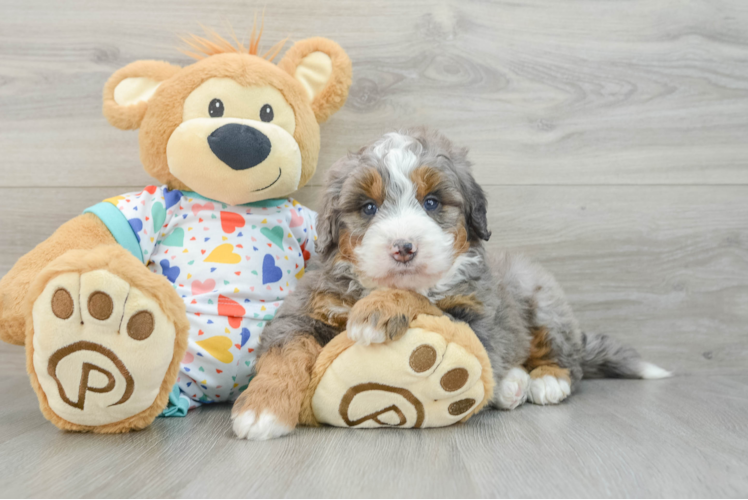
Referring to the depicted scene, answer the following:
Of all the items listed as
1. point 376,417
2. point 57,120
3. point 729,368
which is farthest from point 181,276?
point 729,368

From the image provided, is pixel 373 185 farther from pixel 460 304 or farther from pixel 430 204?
pixel 460 304

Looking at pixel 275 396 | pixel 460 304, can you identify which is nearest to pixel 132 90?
pixel 275 396

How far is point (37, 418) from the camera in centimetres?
175

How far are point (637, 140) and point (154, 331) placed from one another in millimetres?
2143

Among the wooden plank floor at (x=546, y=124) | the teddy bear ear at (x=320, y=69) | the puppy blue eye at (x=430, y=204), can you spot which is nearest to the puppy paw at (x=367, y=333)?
the puppy blue eye at (x=430, y=204)

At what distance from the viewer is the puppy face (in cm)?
151

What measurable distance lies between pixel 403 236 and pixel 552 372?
2.91ft

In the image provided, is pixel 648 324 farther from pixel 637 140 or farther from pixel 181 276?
pixel 181 276

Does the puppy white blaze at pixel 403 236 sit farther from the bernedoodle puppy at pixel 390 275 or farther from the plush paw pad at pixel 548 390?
the plush paw pad at pixel 548 390

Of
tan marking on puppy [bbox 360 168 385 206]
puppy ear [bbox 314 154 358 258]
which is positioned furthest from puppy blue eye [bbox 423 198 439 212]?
puppy ear [bbox 314 154 358 258]

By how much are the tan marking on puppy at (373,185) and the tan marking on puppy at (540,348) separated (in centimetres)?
84

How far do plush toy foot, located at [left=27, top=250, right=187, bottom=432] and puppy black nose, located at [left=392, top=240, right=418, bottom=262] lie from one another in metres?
0.58

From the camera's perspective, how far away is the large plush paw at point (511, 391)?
71.8 inches

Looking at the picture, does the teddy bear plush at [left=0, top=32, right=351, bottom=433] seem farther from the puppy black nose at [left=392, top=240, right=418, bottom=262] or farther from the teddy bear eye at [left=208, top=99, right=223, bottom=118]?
the puppy black nose at [left=392, top=240, right=418, bottom=262]
